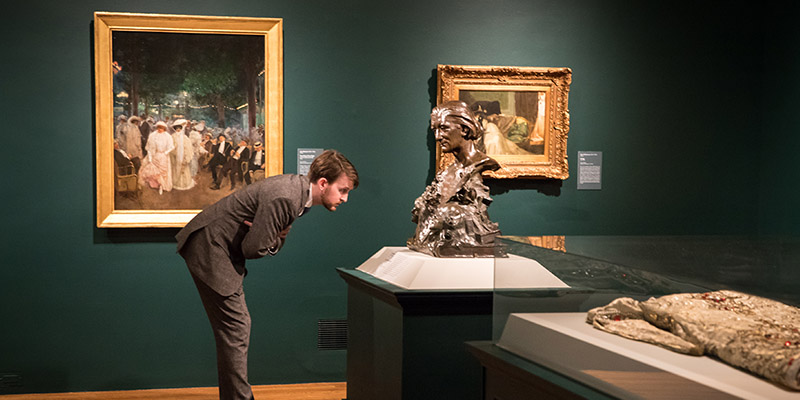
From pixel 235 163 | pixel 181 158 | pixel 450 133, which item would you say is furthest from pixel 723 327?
pixel 181 158

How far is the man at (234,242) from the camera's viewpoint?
3.41 metres

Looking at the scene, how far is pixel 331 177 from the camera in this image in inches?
136

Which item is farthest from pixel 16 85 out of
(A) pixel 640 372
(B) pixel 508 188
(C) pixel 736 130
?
(C) pixel 736 130

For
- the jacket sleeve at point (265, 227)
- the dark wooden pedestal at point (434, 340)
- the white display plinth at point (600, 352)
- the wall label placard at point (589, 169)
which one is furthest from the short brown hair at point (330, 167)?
the wall label placard at point (589, 169)

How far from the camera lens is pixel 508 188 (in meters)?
5.22

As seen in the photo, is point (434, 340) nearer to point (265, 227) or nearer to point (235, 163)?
point (265, 227)

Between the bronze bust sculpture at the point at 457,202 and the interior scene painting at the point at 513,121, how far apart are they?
138 cm

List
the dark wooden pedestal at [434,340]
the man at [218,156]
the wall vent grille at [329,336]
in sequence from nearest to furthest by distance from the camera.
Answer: the dark wooden pedestal at [434,340]
the man at [218,156]
the wall vent grille at [329,336]

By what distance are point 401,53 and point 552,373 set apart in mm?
3553

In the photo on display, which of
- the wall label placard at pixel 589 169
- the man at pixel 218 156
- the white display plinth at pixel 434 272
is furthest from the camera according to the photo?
the wall label placard at pixel 589 169

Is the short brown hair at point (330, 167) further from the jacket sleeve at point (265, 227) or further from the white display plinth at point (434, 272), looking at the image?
the white display plinth at point (434, 272)

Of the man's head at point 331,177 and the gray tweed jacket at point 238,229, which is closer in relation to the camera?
the gray tweed jacket at point 238,229

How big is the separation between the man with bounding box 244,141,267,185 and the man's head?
1.48 meters

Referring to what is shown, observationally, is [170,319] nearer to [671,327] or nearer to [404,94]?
[404,94]
